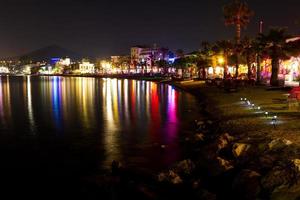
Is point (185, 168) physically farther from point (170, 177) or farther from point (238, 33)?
point (238, 33)

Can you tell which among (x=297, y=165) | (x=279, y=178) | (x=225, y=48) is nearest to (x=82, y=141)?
(x=279, y=178)

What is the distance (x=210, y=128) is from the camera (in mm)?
27734

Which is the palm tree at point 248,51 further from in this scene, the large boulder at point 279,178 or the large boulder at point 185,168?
the large boulder at point 279,178

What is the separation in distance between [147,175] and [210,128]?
442 inches

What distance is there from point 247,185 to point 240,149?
169 inches

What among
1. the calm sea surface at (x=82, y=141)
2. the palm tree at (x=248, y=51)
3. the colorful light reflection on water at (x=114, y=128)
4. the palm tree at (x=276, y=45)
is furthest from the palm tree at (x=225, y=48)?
the calm sea surface at (x=82, y=141)

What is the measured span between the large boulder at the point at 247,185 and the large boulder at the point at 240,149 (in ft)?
10.2

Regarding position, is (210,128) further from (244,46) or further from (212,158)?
(244,46)

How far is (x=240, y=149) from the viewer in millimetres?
17062

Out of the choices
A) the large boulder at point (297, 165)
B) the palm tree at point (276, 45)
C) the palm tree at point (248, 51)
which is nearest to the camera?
the large boulder at point (297, 165)

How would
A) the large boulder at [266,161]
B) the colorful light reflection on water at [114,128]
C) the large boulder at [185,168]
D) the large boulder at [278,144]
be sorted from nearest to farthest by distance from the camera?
the large boulder at [266,161], the large boulder at [278,144], the large boulder at [185,168], the colorful light reflection on water at [114,128]

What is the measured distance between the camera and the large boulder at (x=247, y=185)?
12.4 metres

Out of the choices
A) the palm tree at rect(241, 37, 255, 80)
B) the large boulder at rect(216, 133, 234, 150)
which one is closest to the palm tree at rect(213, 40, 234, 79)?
the palm tree at rect(241, 37, 255, 80)

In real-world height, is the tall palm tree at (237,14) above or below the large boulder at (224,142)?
above
